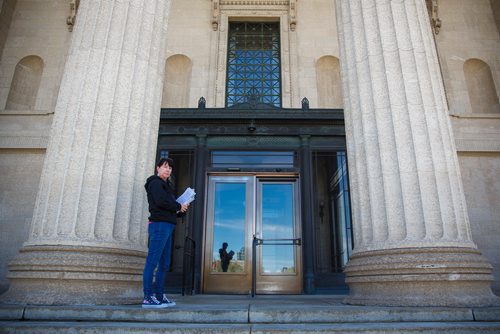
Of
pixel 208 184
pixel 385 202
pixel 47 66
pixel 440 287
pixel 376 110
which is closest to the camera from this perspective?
pixel 440 287

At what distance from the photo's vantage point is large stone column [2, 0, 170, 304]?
Answer: 4895 mm

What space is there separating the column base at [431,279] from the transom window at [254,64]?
7228mm

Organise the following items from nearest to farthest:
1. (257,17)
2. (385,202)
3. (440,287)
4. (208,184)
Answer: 1. (440,287)
2. (385,202)
3. (208,184)
4. (257,17)

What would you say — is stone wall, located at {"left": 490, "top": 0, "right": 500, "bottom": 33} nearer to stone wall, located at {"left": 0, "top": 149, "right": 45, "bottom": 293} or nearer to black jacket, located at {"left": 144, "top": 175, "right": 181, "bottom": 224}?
black jacket, located at {"left": 144, "top": 175, "right": 181, "bottom": 224}

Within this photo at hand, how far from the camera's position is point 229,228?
10.5 meters

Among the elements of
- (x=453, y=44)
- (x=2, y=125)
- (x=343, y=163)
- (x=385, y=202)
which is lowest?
(x=385, y=202)

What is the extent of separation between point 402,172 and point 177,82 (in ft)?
28.4

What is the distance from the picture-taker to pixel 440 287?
4.75 m

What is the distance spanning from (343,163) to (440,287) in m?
6.39

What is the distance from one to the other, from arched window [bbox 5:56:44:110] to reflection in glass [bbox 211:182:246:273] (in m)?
6.25

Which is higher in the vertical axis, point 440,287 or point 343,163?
point 343,163

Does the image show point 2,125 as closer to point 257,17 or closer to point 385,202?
point 257,17

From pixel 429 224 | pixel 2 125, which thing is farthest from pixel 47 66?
pixel 429 224

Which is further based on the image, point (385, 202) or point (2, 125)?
point (2, 125)
